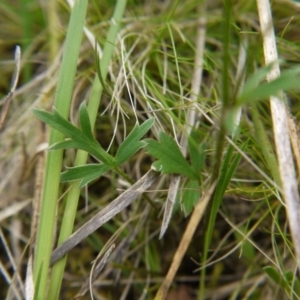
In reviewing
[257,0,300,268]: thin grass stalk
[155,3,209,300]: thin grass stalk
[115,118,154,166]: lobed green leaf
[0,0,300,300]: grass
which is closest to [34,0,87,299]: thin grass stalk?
[0,0,300,300]: grass

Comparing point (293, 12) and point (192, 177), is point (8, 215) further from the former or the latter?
point (293, 12)

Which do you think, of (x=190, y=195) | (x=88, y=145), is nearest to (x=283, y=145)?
(x=190, y=195)

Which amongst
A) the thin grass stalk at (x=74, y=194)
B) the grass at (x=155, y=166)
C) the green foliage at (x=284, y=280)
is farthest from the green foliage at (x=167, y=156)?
the green foliage at (x=284, y=280)

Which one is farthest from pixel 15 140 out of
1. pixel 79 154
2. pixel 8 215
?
pixel 79 154

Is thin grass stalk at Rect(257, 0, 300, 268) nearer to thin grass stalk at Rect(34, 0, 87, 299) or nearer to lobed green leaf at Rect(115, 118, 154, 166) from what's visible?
lobed green leaf at Rect(115, 118, 154, 166)

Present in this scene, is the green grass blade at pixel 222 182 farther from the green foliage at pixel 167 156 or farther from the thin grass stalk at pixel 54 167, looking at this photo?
the thin grass stalk at pixel 54 167

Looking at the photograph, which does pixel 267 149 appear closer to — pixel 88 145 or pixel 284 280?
pixel 284 280
